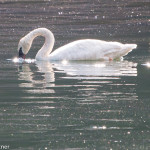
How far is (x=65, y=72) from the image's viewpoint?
1627cm

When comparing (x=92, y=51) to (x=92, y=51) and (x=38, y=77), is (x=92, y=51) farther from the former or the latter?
(x=38, y=77)

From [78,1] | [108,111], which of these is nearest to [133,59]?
[108,111]

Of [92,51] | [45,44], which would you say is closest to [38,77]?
[92,51]

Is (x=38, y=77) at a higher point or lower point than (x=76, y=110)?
lower

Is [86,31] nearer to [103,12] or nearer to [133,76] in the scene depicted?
[103,12]

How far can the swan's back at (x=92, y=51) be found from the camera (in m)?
18.7

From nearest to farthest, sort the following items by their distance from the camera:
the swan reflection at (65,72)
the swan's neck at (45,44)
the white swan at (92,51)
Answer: the swan reflection at (65,72), the white swan at (92,51), the swan's neck at (45,44)

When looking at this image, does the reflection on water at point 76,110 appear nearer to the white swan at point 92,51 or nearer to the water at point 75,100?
the water at point 75,100

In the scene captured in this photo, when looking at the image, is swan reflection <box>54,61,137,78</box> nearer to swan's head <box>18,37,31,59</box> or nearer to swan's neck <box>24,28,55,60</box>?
swan's neck <box>24,28,55,60</box>

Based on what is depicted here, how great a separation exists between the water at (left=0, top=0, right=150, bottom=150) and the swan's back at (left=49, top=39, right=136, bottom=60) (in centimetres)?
32

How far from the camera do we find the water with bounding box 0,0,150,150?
382 inches

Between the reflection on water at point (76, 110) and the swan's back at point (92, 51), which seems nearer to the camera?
the reflection on water at point (76, 110)

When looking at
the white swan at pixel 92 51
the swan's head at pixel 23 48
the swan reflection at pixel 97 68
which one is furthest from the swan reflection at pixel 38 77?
the swan's head at pixel 23 48

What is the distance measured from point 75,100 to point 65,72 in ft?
13.1
